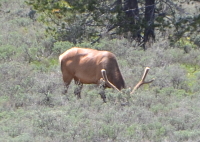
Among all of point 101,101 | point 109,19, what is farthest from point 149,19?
point 101,101

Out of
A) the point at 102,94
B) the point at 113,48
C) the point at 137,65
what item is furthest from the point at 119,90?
the point at 113,48

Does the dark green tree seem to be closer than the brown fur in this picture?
No

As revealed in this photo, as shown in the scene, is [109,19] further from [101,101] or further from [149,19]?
[101,101]

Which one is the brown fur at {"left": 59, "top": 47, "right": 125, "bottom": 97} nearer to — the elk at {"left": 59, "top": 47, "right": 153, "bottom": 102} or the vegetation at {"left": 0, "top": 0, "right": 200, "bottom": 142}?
the elk at {"left": 59, "top": 47, "right": 153, "bottom": 102}

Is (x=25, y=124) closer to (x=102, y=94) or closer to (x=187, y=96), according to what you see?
(x=102, y=94)

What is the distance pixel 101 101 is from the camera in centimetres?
1088

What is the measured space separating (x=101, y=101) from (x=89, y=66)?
151 centimetres

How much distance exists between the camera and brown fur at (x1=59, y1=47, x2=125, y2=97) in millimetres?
11766

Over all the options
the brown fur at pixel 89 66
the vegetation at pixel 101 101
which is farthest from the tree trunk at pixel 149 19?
the brown fur at pixel 89 66

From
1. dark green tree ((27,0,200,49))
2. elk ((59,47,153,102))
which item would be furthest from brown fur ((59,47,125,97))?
dark green tree ((27,0,200,49))

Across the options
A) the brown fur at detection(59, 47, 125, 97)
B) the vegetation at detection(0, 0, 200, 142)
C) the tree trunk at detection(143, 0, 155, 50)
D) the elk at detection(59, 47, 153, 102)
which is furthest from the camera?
the tree trunk at detection(143, 0, 155, 50)

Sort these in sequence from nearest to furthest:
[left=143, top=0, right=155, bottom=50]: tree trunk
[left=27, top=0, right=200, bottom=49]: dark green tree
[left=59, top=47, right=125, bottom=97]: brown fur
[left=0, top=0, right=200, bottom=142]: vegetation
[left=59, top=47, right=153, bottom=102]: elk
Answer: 1. [left=0, top=0, right=200, bottom=142]: vegetation
2. [left=59, top=47, right=153, bottom=102]: elk
3. [left=59, top=47, right=125, bottom=97]: brown fur
4. [left=27, top=0, right=200, bottom=49]: dark green tree
5. [left=143, top=0, right=155, bottom=50]: tree trunk

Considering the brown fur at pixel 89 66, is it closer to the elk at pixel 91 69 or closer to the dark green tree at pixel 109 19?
the elk at pixel 91 69

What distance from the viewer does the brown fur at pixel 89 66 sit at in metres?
11.8
